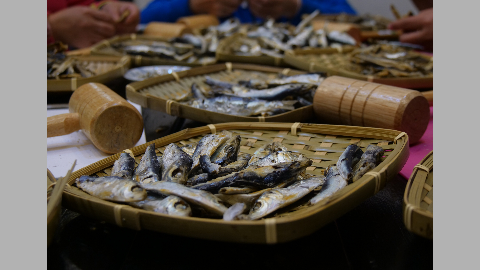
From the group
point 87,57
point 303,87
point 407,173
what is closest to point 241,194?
point 407,173

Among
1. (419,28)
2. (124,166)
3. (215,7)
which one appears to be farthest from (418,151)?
(215,7)

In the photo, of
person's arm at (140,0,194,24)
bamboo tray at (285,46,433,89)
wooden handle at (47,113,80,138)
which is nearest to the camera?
wooden handle at (47,113,80,138)

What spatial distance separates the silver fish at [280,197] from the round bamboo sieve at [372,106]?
2.54 feet

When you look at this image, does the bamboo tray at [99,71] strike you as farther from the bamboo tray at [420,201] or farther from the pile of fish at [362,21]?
the pile of fish at [362,21]

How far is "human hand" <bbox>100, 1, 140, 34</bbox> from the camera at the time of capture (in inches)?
184

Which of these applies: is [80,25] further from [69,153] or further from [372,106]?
[372,106]

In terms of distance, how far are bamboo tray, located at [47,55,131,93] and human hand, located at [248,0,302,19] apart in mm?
3067

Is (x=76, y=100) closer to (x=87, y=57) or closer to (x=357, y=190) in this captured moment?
(x=87, y=57)

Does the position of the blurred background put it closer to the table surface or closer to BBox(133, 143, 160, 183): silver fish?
BBox(133, 143, 160, 183): silver fish

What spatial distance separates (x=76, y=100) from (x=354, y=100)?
1.56m

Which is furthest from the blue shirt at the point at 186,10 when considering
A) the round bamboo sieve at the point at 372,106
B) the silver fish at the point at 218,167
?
the silver fish at the point at 218,167

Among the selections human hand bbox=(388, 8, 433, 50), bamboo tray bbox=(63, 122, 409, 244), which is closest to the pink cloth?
bamboo tray bbox=(63, 122, 409, 244)

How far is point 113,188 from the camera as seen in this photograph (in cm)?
131

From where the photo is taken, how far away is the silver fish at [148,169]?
4.85 feet
